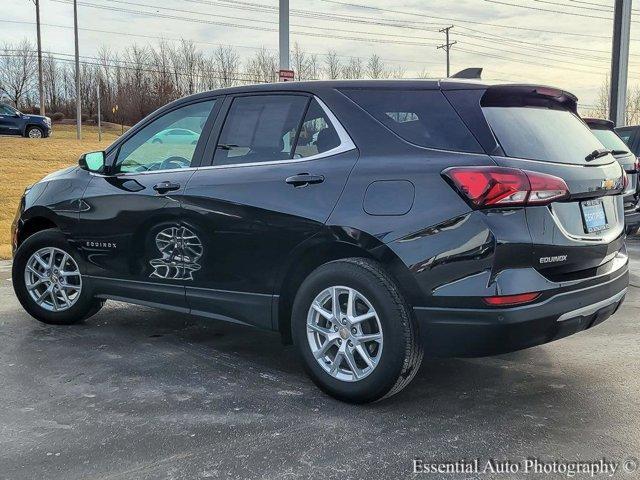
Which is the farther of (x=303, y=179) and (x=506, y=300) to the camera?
(x=303, y=179)

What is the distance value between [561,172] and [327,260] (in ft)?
4.40

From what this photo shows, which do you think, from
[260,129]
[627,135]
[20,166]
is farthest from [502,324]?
[20,166]

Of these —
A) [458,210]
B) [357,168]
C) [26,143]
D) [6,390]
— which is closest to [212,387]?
[6,390]

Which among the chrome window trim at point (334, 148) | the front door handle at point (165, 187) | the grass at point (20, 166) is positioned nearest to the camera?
the chrome window trim at point (334, 148)

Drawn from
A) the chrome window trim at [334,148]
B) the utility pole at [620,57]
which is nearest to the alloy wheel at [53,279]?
the chrome window trim at [334,148]

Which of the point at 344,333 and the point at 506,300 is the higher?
the point at 506,300

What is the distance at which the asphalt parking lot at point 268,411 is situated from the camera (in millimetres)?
2896

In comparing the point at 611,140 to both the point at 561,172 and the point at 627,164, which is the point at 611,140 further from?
the point at 561,172

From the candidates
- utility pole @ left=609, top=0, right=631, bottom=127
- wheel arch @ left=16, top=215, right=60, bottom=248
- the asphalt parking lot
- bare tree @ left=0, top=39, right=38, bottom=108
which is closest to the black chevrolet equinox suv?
the asphalt parking lot

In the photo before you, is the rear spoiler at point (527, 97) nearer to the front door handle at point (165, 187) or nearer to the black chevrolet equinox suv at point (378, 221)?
the black chevrolet equinox suv at point (378, 221)

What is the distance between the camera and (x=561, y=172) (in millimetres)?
3240

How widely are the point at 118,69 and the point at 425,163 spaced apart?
73.1m

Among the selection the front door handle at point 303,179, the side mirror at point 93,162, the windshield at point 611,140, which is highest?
the windshield at point 611,140

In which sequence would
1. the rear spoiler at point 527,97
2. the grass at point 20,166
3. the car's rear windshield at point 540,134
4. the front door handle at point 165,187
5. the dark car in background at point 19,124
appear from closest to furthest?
the car's rear windshield at point 540,134
the rear spoiler at point 527,97
the front door handle at point 165,187
the grass at point 20,166
the dark car in background at point 19,124
